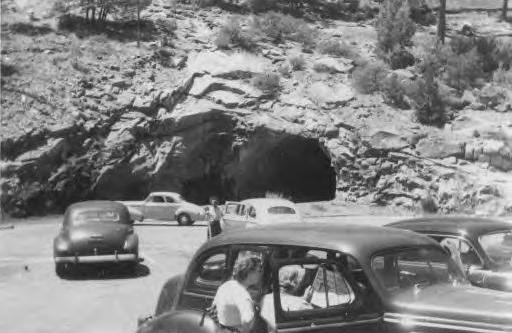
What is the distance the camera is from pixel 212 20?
129 ft

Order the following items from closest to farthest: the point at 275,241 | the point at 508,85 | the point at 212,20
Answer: the point at 275,241, the point at 508,85, the point at 212,20

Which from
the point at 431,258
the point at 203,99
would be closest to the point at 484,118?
the point at 203,99

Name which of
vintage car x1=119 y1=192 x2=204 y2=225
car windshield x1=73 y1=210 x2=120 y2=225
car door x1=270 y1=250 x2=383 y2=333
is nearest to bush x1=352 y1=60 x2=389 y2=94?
vintage car x1=119 y1=192 x2=204 y2=225

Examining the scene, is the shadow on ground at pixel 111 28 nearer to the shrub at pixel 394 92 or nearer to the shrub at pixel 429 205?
the shrub at pixel 394 92

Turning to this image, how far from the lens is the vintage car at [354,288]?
436 centimetres

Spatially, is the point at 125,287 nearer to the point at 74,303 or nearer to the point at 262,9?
the point at 74,303

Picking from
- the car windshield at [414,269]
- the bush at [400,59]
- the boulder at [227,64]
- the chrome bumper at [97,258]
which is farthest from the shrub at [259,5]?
the car windshield at [414,269]

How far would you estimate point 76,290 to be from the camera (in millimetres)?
13008

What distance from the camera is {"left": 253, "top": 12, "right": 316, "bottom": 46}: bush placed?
38.0 m

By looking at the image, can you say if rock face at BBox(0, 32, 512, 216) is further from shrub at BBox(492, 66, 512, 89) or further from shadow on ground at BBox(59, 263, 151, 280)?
shadow on ground at BBox(59, 263, 151, 280)

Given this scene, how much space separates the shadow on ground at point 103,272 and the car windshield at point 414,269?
1028 cm

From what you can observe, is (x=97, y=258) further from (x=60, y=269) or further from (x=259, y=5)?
(x=259, y=5)

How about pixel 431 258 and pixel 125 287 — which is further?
pixel 125 287

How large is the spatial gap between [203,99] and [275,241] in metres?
27.7
